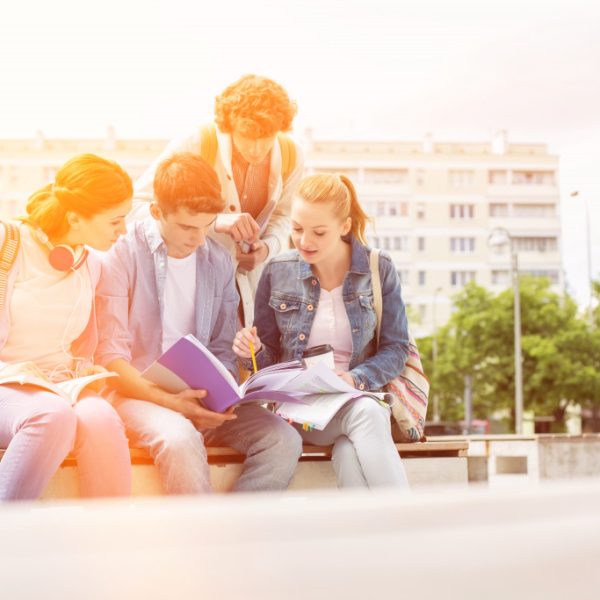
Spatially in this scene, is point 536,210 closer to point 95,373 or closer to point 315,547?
point 95,373

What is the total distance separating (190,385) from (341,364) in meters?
0.58

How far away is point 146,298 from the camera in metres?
2.50

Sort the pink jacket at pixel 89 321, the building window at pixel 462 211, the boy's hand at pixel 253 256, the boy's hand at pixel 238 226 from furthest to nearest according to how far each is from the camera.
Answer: the building window at pixel 462 211
the boy's hand at pixel 253 256
the boy's hand at pixel 238 226
the pink jacket at pixel 89 321

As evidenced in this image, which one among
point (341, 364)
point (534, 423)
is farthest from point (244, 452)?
point (534, 423)

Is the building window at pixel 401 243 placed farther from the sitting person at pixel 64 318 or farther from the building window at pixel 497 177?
the sitting person at pixel 64 318

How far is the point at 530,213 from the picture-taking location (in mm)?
57406

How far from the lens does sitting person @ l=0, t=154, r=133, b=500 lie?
1979mm

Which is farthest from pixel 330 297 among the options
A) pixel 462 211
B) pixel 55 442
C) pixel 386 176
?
pixel 462 211

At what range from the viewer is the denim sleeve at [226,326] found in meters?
2.57

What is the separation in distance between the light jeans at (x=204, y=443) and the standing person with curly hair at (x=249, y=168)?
0.73 m

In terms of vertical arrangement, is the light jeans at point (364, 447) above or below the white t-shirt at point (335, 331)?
below

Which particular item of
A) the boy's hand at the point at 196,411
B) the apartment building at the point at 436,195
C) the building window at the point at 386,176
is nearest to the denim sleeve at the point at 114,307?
the boy's hand at the point at 196,411

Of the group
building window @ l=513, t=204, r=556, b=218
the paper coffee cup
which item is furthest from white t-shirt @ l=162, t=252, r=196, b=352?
building window @ l=513, t=204, r=556, b=218

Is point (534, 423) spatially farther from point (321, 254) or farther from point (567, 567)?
point (567, 567)
